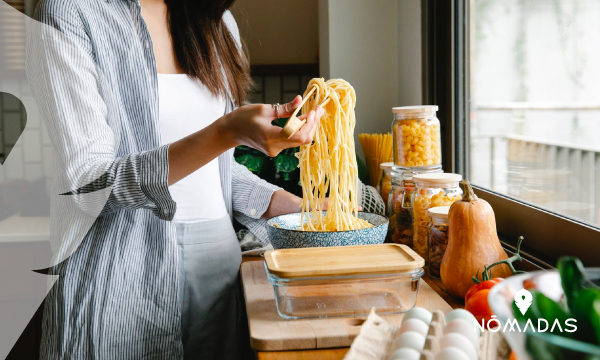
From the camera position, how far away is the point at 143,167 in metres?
1.01

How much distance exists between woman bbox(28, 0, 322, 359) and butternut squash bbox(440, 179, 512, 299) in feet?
1.14

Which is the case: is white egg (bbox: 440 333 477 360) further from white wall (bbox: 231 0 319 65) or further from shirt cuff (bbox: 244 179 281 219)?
white wall (bbox: 231 0 319 65)

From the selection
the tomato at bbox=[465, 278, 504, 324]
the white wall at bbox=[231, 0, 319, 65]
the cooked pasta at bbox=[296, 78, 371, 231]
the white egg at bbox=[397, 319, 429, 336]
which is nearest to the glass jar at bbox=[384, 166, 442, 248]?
the cooked pasta at bbox=[296, 78, 371, 231]

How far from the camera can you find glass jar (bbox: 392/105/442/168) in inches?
54.1

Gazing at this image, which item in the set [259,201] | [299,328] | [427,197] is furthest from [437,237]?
[259,201]

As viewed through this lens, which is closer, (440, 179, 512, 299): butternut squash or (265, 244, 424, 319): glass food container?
(265, 244, 424, 319): glass food container

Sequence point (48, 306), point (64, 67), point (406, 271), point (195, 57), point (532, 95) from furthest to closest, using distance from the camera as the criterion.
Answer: point (532, 95) < point (195, 57) < point (48, 306) < point (64, 67) < point (406, 271)

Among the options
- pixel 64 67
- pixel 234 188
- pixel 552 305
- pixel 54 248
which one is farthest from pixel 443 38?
pixel 552 305

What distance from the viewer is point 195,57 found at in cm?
133

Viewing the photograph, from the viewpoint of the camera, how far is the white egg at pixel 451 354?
0.57 m

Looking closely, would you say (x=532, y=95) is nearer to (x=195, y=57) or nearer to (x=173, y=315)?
(x=195, y=57)

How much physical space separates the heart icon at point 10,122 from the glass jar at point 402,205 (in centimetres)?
269

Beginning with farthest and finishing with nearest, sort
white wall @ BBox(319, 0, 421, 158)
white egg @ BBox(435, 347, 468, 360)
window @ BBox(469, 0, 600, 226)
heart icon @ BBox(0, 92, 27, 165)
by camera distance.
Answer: heart icon @ BBox(0, 92, 27, 165), white wall @ BBox(319, 0, 421, 158), window @ BBox(469, 0, 600, 226), white egg @ BBox(435, 347, 468, 360)

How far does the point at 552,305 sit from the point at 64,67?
95cm
